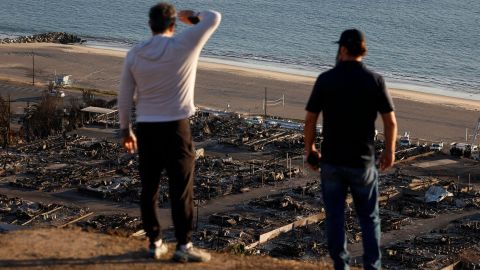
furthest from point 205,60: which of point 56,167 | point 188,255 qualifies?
point 188,255

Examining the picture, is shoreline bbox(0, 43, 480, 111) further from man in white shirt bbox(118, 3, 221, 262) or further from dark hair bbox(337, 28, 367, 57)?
dark hair bbox(337, 28, 367, 57)

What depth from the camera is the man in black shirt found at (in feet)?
22.0

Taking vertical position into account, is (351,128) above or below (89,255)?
above

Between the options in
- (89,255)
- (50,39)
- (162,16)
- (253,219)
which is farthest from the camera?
(50,39)

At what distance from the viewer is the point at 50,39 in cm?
6372

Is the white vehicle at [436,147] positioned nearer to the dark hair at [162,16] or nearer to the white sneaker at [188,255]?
the white sneaker at [188,255]

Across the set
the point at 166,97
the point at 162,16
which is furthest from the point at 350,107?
the point at 162,16

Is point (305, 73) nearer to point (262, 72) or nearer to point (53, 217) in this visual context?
point (262, 72)

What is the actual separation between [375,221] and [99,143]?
24.9m

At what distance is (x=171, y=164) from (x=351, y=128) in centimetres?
153

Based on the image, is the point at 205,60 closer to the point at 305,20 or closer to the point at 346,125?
the point at 305,20

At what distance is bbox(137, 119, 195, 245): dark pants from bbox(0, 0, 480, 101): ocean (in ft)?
133

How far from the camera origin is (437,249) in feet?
68.2

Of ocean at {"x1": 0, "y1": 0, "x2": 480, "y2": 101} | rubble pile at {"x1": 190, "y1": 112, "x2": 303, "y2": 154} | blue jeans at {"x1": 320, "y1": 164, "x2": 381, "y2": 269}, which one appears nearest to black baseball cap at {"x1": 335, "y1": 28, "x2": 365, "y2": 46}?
blue jeans at {"x1": 320, "y1": 164, "x2": 381, "y2": 269}
